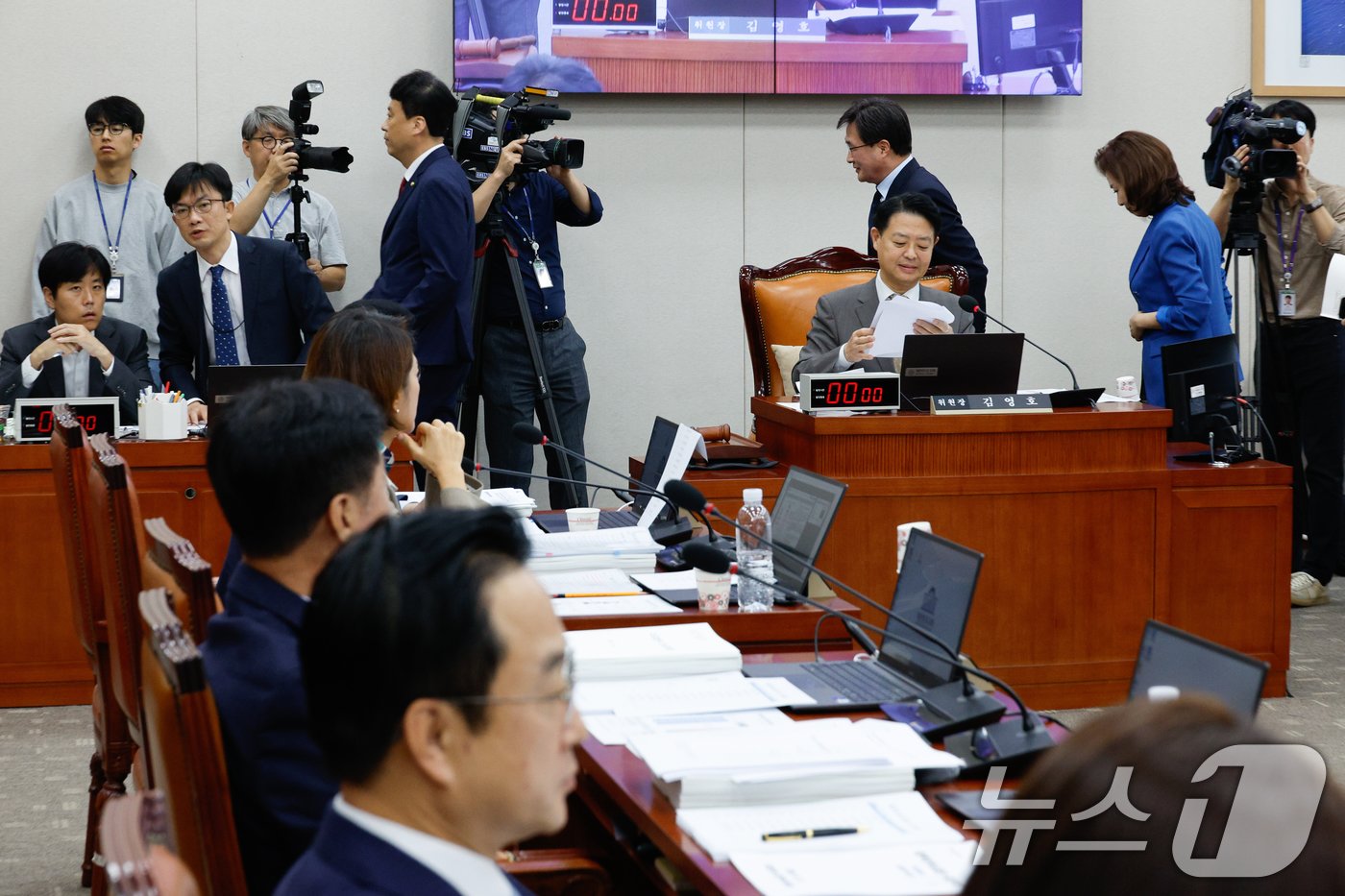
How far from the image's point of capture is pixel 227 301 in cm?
448

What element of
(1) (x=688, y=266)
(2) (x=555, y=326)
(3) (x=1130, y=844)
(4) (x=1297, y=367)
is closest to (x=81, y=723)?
(2) (x=555, y=326)

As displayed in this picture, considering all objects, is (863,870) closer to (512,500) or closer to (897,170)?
(512,500)

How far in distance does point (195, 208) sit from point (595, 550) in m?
2.13

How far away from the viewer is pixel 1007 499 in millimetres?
3781

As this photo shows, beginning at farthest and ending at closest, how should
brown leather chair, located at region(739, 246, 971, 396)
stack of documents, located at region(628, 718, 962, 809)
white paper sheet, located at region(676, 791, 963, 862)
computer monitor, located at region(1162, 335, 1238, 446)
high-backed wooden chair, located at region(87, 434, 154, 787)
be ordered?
brown leather chair, located at region(739, 246, 971, 396) → computer monitor, located at region(1162, 335, 1238, 446) → high-backed wooden chair, located at region(87, 434, 154, 787) → stack of documents, located at region(628, 718, 962, 809) → white paper sheet, located at region(676, 791, 963, 862)

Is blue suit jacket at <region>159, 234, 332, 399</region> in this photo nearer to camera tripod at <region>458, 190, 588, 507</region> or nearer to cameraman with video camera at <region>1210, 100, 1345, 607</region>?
camera tripod at <region>458, 190, 588, 507</region>

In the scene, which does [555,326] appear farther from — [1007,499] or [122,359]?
[1007,499]

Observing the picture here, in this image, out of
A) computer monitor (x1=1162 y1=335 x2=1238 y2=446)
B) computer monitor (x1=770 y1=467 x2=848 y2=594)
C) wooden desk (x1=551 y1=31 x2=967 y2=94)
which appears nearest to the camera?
computer monitor (x1=770 y1=467 x2=848 y2=594)

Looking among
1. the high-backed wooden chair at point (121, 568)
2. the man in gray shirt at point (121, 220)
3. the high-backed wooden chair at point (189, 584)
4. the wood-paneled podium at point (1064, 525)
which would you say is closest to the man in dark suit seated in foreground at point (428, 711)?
the high-backed wooden chair at point (189, 584)

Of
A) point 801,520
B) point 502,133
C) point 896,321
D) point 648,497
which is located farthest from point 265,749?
point 502,133

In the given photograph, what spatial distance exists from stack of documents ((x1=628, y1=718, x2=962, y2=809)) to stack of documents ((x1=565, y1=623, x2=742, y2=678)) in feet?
0.97

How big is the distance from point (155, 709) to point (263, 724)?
0.48 ft

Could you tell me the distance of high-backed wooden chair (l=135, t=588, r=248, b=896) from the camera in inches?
53.2

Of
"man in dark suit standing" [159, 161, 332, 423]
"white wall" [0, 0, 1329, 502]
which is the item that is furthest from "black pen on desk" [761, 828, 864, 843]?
"white wall" [0, 0, 1329, 502]
